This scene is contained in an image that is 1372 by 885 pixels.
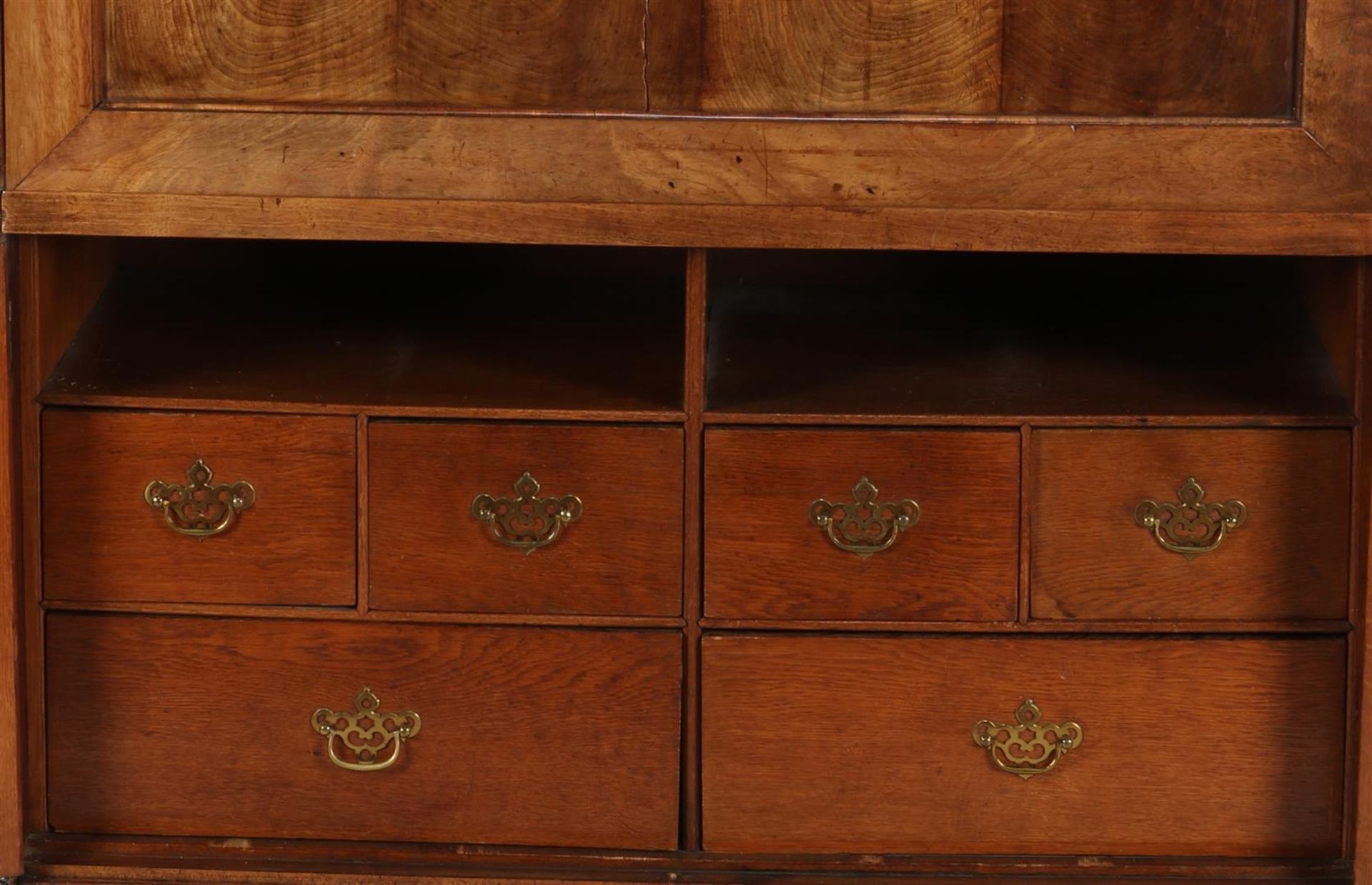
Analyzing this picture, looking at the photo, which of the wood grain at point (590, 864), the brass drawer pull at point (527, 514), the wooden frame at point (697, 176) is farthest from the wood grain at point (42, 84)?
the wood grain at point (590, 864)

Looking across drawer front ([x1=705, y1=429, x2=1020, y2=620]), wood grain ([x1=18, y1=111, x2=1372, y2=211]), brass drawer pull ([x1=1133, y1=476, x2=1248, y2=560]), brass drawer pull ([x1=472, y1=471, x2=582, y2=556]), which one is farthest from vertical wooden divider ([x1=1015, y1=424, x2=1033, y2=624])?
brass drawer pull ([x1=472, y1=471, x2=582, y2=556])

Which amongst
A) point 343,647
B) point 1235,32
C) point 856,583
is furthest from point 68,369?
point 1235,32

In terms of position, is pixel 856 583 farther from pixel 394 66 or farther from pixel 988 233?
pixel 394 66

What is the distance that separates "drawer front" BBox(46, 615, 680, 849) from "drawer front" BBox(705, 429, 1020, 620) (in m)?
0.13

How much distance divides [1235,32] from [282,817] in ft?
4.07

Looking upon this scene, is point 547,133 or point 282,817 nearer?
point 547,133

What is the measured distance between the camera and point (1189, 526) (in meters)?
1.58

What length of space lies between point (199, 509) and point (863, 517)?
2.20ft

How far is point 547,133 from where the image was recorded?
154cm

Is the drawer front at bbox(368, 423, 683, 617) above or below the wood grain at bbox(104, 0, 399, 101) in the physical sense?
below

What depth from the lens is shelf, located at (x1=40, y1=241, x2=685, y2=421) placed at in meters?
1.60

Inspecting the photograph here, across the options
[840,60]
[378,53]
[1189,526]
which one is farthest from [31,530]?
[1189,526]

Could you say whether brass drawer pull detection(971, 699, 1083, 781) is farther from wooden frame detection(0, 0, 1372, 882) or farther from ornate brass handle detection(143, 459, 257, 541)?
ornate brass handle detection(143, 459, 257, 541)

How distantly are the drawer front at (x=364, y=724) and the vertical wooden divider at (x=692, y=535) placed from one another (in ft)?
0.05
